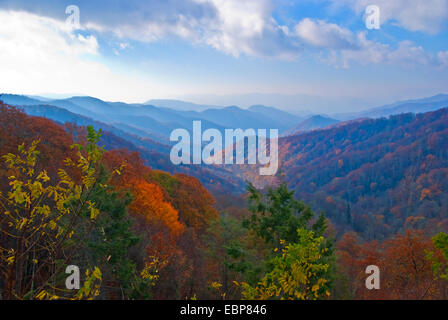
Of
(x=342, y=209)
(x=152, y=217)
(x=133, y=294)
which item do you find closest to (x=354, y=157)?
(x=342, y=209)

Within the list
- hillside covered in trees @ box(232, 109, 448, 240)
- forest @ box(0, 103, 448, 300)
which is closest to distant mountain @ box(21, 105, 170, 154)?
hillside covered in trees @ box(232, 109, 448, 240)

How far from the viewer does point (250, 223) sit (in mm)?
12164

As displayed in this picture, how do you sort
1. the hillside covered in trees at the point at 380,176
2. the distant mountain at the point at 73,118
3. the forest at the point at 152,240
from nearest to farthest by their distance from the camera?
1. the forest at the point at 152,240
2. the hillside covered in trees at the point at 380,176
3. the distant mountain at the point at 73,118

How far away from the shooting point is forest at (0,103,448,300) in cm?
302

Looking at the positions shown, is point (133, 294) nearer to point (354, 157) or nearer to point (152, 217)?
point (152, 217)

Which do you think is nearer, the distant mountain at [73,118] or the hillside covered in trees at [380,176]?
the hillside covered in trees at [380,176]

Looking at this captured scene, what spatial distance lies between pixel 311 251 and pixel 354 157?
525 ft

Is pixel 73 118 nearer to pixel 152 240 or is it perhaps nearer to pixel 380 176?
pixel 380 176

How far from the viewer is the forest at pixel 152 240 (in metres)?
3.02

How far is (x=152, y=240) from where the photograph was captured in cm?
1589

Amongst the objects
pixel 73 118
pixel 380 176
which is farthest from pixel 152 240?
pixel 73 118

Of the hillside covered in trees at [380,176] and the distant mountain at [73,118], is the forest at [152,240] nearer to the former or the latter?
the hillside covered in trees at [380,176]

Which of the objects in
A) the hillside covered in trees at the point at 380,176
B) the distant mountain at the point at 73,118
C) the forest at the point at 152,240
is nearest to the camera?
the forest at the point at 152,240

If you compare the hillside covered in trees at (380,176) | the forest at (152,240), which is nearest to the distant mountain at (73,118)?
the hillside covered in trees at (380,176)
